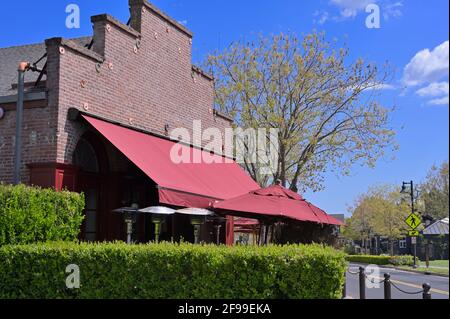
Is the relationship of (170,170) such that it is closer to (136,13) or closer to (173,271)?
(136,13)

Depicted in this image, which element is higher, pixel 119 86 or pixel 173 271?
pixel 119 86

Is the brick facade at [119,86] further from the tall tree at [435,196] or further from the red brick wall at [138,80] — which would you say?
the tall tree at [435,196]

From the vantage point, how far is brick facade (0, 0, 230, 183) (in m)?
11.2

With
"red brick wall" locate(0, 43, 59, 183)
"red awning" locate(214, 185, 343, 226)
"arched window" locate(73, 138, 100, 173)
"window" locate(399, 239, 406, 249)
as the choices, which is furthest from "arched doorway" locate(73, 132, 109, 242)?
Answer: "window" locate(399, 239, 406, 249)

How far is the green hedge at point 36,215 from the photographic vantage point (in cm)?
894

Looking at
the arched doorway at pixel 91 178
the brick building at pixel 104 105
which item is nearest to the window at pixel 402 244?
the brick building at pixel 104 105

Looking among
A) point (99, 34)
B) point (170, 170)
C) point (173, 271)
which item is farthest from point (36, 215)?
point (99, 34)

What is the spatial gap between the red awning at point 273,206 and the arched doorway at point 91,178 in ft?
10.5

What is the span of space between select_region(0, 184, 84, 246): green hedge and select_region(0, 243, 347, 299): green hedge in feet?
1.37

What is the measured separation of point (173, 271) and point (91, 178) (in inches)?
218

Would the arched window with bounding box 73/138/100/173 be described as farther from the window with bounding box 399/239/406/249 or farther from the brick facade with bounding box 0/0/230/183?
the window with bounding box 399/239/406/249

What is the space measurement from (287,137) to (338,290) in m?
20.1

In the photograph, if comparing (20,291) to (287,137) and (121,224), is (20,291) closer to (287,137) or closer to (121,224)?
(121,224)

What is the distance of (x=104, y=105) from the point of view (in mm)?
12625
